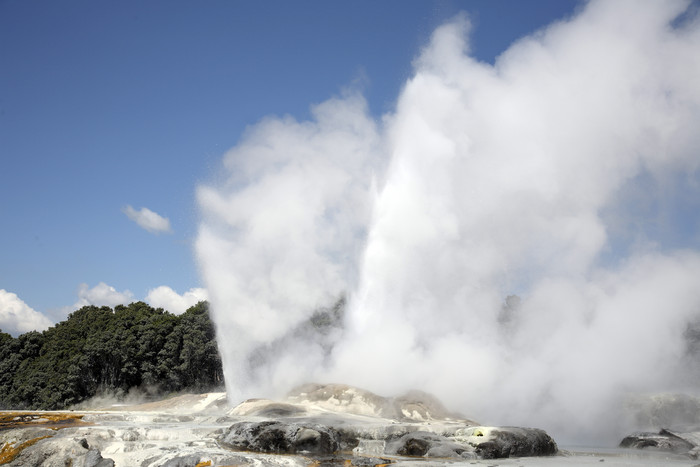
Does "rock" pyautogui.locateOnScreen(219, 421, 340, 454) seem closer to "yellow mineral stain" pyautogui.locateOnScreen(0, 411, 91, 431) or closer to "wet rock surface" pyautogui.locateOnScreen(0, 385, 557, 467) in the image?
"wet rock surface" pyautogui.locateOnScreen(0, 385, 557, 467)

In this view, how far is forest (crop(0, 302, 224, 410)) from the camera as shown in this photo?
36875 millimetres

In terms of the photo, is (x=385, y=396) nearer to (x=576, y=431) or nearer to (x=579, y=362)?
(x=576, y=431)

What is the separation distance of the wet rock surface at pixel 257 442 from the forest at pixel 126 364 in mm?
23250

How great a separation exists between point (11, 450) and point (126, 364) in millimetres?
28486

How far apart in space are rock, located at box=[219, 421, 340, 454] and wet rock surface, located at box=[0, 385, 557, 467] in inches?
0.9

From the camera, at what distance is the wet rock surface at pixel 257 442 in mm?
10914

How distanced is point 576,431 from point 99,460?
18.9 metres

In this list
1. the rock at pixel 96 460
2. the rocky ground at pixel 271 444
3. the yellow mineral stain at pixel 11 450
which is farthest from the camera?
the rocky ground at pixel 271 444

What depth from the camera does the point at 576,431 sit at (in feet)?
72.4

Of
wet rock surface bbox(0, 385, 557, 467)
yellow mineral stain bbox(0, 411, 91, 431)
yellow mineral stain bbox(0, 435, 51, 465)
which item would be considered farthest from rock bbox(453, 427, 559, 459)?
yellow mineral stain bbox(0, 411, 91, 431)

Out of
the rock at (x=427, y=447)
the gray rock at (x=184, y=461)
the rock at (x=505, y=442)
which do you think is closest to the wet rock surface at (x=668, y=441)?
the rock at (x=505, y=442)

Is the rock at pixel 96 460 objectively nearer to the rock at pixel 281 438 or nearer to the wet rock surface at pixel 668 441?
the rock at pixel 281 438

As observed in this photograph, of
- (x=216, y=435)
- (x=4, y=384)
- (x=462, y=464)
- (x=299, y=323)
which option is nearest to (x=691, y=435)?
(x=462, y=464)

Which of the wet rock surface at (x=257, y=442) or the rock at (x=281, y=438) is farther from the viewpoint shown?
the rock at (x=281, y=438)
